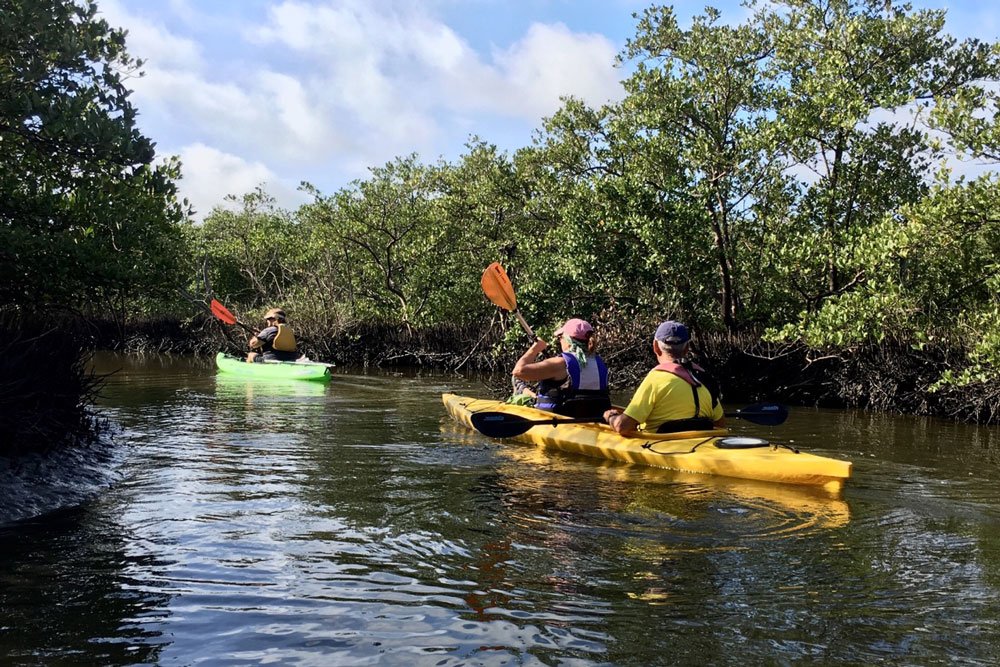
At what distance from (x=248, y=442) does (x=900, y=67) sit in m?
11.4

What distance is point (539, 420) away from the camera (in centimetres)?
814

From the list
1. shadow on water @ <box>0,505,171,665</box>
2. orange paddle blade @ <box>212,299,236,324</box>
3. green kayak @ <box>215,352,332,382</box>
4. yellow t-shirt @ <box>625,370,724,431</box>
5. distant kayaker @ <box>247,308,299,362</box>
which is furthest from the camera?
orange paddle blade @ <box>212,299,236,324</box>

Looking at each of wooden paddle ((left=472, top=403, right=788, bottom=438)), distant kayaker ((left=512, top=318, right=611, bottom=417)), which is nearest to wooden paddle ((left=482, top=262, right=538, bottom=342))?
distant kayaker ((left=512, top=318, right=611, bottom=417))

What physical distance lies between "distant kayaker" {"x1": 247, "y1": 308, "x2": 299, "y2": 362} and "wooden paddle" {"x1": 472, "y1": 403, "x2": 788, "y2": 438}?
9692 millimetres

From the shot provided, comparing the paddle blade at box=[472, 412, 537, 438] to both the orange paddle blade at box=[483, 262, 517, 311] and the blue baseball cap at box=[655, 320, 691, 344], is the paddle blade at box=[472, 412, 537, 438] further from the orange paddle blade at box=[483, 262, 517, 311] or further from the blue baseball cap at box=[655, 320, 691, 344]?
the orange paddle blade at box=[483, 262, 517, 311]

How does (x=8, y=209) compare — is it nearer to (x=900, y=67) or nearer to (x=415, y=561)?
(x=415, y=561)

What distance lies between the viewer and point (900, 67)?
13.3 m

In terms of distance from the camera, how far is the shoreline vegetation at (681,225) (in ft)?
25.2

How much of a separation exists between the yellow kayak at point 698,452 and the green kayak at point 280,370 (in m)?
7.42

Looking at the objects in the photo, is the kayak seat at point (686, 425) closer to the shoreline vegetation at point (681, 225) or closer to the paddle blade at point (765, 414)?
the paddle blade at point (765, 414)

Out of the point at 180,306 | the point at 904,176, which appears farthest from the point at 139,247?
the point at 180,306

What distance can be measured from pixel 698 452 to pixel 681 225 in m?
Result: 7.28

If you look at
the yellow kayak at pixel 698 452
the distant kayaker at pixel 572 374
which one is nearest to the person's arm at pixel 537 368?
the distant kayaker at pixel 572 374

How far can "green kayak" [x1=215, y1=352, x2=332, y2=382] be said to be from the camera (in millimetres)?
15234
